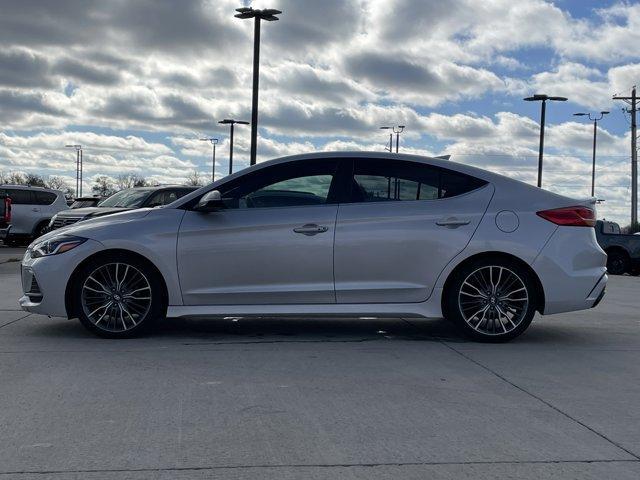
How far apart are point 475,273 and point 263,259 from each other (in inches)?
72.5

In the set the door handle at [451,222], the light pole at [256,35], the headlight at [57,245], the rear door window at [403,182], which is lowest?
the headlight at [57,245]

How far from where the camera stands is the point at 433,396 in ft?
16.2

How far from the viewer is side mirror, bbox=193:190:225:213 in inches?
265

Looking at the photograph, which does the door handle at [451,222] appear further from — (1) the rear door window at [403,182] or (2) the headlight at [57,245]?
(2) the headlight at [57,245]

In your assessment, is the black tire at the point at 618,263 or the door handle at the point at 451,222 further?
the black tire at the point at 618,263

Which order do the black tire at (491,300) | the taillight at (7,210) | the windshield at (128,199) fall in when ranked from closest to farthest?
the black tire at (491,300)
the windshield at (128,199)
the taillight at (7,210)

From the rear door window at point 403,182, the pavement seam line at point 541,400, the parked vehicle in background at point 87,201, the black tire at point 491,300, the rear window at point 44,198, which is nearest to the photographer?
the pavement seam line at point 541,400

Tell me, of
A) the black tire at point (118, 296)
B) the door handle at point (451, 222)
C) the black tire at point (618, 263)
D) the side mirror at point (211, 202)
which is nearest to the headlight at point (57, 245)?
the black tire at point (118, 296)

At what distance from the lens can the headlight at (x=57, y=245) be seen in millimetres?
6852

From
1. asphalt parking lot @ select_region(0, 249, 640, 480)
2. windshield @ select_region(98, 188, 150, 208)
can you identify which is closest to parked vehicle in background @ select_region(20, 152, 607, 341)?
asphalt parking lot @ select_region(0, 249, 640, 480)

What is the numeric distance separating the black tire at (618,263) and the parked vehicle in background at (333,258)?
17.1 m

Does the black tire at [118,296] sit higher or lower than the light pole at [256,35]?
lower

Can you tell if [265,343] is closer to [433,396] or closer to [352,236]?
[352,236]

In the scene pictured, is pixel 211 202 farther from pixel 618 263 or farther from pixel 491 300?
pixel 618 263
